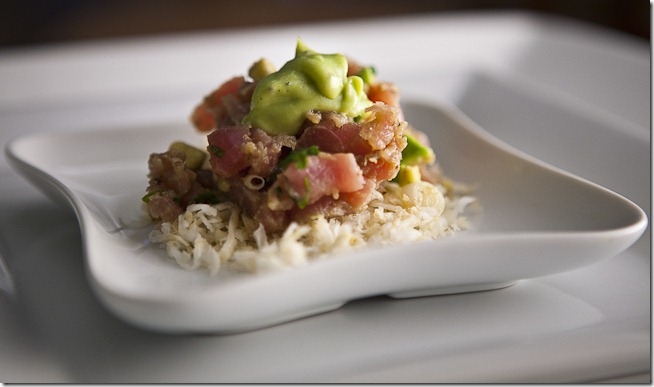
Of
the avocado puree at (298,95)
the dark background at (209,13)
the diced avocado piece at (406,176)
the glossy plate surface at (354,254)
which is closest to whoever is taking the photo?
the glossy plate surface at (354,254)

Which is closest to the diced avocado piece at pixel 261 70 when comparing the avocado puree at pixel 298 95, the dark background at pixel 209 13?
the avocado puree at pixel 298 95

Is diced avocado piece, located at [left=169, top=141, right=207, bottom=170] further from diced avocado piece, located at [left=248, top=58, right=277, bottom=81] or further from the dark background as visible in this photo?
the dark background

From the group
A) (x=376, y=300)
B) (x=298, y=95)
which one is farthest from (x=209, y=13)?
(x=376, y=300)

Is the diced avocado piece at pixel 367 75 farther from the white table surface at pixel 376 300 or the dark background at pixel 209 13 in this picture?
the dark background at pixel 209 13

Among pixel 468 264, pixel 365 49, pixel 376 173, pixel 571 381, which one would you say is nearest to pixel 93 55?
pixel 365 49

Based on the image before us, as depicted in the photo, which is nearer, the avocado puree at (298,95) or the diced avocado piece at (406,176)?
the avocado puree at (298,95)

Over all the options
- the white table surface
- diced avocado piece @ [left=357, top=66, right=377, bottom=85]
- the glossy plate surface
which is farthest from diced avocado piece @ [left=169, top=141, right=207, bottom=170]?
→ diced avocado piece @ [left=357, top=66, right=377, bottom=85]
